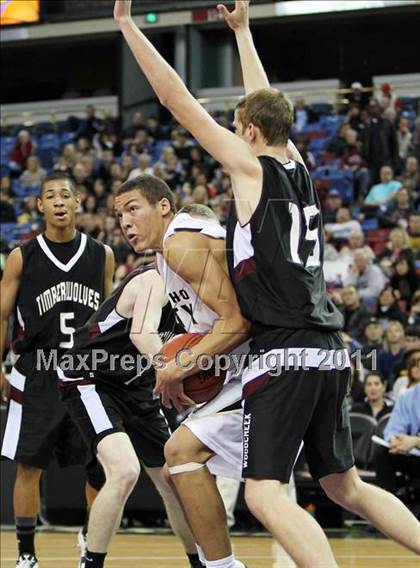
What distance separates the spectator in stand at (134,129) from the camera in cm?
2138

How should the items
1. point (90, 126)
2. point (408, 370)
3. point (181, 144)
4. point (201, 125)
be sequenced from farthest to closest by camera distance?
point (90, 126) → point (181, 144) → point (408, 370) → point (201, 125)

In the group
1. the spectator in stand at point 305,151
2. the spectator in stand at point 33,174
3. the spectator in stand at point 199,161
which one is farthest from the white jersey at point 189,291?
the spectator in stand at point 33,174

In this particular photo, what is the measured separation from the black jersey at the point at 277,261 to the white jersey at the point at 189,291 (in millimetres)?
264

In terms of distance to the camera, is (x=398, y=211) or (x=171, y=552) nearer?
(x=171, y=552)

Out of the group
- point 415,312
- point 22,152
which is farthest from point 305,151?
point 22,152

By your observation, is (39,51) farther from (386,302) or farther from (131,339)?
(131,339)

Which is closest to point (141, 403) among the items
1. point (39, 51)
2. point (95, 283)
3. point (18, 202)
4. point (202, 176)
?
point (95, 283)

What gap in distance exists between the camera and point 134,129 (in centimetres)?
2153

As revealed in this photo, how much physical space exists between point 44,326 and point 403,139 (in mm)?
11579

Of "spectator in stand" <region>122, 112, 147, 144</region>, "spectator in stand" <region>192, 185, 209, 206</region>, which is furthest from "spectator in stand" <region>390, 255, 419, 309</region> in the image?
"spectator in stand" <region>122, 112, 147, 144</region>

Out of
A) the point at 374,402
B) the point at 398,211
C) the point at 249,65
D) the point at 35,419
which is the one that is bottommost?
the point at 374,402

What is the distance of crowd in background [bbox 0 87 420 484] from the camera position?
1265cm

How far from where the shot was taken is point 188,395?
5.31m

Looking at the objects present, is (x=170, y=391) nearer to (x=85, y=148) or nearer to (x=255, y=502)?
(x=255, y=502)
